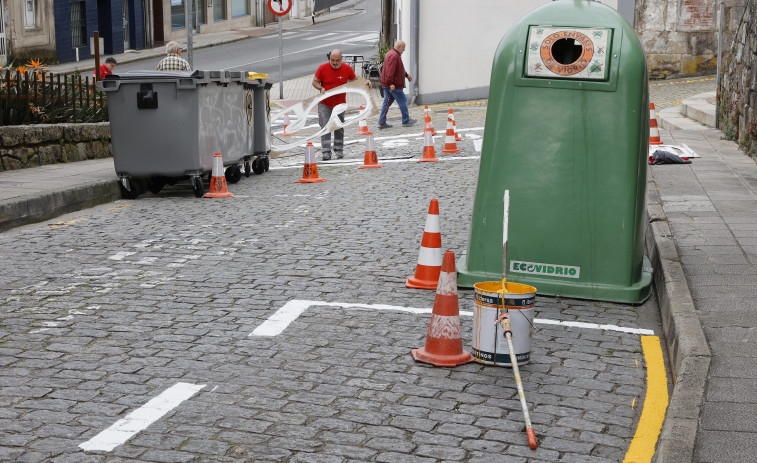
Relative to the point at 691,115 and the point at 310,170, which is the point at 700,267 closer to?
the point at 310,170

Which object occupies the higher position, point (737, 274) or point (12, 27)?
point (12, 27)

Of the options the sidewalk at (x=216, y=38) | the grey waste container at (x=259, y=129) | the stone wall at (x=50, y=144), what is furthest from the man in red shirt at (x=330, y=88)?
the sidewalk at (x=216, y=38)

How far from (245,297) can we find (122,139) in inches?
217

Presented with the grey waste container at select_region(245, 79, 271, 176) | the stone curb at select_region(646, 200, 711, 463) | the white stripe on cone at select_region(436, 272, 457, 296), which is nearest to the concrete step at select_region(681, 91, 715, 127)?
the grey waste container at select_region(245, 79, 271, 176)

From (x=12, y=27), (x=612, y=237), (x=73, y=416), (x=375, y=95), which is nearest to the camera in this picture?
(x=73, y=416)

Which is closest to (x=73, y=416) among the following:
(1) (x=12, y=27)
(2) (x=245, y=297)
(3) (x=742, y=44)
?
(2) (x=245, y=297)

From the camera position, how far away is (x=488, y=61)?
83.1 feet

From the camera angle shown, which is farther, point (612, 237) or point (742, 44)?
point (742, 44)

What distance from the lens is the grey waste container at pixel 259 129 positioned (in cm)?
1465

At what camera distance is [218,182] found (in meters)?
12.3

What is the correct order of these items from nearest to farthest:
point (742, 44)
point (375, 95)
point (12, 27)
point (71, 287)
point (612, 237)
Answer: point (612, 237)
point (71, 287)
point (742, 44)
point (375, 95)
point (12, 27)

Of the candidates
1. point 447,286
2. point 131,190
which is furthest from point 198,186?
point 447,286

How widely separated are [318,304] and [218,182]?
18.4ft

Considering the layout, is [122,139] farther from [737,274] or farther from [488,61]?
[488,61]
